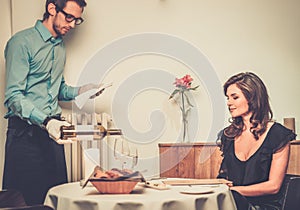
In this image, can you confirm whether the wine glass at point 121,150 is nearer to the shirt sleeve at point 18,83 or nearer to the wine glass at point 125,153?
the wine glass at point 125,153

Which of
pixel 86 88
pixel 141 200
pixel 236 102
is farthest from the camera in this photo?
pixel 86 88

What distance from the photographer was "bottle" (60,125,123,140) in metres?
2.29

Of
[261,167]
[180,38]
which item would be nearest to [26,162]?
[180,38]

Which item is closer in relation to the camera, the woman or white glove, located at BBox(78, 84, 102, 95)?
the woman

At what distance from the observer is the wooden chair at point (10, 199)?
1951mm

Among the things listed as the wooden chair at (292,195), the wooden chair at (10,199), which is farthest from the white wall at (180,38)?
the wooden chair at (10,199)

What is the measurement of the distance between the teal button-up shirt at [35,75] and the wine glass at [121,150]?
0.37 metres

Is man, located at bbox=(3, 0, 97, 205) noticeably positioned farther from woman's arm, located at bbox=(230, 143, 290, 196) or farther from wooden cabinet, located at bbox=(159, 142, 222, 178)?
woman's arm, located at bbox=(230, 143, 290, 196)

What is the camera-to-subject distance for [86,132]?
2.41m

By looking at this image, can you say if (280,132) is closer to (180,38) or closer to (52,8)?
(180,38)

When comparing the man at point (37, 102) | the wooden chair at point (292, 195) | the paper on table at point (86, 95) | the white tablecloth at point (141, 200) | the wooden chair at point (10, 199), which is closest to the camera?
the white tablecloth at point (141, 200)

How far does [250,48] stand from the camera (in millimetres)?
2619

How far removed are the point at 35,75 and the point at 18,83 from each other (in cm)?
14

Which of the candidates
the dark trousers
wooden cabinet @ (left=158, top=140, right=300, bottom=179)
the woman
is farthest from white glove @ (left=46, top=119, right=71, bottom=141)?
the woman
